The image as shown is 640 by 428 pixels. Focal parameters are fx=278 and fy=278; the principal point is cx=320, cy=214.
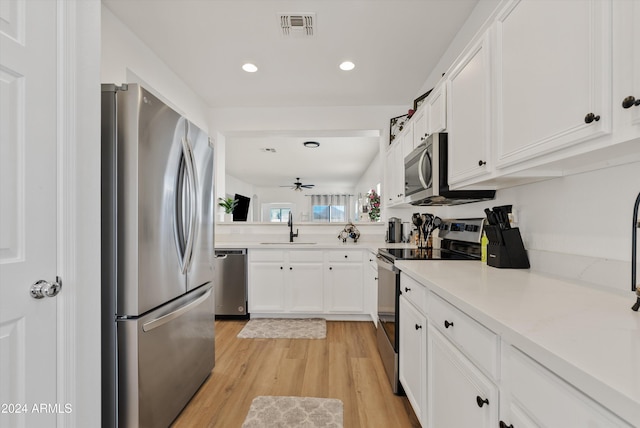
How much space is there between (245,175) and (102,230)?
23.8 ft

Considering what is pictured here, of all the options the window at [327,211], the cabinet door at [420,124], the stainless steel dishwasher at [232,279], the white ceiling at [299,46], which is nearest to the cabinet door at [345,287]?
the stainless steel dishwasher at [232,279]

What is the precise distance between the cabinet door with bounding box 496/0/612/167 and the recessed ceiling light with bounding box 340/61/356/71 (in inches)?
Result: 64.4

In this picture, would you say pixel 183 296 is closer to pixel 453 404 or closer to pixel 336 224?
pixel 453 404

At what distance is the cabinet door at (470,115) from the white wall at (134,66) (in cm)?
234

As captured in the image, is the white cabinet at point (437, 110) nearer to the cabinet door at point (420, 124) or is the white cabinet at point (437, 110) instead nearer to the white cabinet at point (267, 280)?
the cabinet door at point (420, 124)

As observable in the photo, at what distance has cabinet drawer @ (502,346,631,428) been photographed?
49cm

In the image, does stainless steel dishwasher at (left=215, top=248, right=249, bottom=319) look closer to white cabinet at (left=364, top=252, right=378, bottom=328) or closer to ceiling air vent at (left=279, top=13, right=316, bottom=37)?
white cabinet at (left=364, top=252, right=378, bottom=328)

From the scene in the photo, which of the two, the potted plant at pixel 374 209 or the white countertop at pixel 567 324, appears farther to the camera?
the potted plant at pixel 374 209

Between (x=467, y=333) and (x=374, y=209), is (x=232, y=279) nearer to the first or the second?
(x=374, y=209)

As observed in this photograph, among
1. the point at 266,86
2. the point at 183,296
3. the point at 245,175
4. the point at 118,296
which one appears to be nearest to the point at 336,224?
the point at 266,86

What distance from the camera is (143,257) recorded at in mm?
1320

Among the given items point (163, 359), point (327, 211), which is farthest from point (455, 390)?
point (327, 211)

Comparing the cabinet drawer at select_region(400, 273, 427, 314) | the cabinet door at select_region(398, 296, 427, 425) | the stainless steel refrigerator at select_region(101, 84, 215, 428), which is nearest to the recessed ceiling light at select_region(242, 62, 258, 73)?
the stainless steel refrigerator at select_region(101, 84, 215, 428)

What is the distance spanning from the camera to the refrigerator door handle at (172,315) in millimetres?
1359
